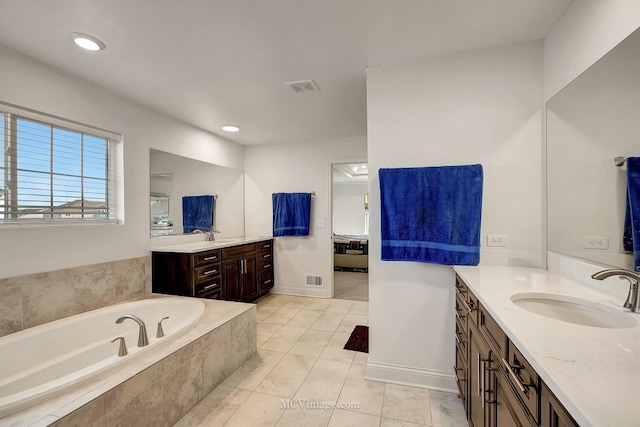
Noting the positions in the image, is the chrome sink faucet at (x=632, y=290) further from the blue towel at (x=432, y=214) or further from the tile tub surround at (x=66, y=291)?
the tile tub surround at (x=66, y=291)

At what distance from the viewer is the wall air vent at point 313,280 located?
13.9 ft

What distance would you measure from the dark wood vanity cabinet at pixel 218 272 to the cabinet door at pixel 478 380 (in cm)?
249

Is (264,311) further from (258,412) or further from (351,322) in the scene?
(258,412)

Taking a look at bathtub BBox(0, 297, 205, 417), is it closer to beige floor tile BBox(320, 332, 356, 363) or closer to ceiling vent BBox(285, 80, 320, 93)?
beige floor tile BBox(320, 332, 356, 363)

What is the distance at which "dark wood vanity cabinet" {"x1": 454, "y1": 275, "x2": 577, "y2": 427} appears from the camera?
0.76m

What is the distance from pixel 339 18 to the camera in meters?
1.59

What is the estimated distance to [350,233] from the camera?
866cm

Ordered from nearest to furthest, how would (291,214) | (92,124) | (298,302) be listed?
(92,124), (298,302), (291,214)

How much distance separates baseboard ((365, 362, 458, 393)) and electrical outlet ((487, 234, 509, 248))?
37.9 inches

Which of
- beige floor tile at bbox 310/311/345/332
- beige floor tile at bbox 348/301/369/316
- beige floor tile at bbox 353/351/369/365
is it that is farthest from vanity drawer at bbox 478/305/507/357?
beige floor tile at bbox 348/301/369/316

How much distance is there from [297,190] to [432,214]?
105 inches

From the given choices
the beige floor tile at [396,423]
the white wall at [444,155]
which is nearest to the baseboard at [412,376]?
the white wall at [444,155]

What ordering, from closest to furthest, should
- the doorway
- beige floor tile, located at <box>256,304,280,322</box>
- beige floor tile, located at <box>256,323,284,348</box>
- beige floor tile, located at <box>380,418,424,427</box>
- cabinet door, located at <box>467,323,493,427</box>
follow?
1. cabinet door, located at <box>467,323,493,427</box>
2. beige floor tile, located at <box>380,418,424,427</box>
3. beige floor tile, located at <box>256,323,284,348</box>
4. beige floor tile, located at <box>256,304,280,322</box>
5. the doorway

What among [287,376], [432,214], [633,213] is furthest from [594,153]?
[287,376]
